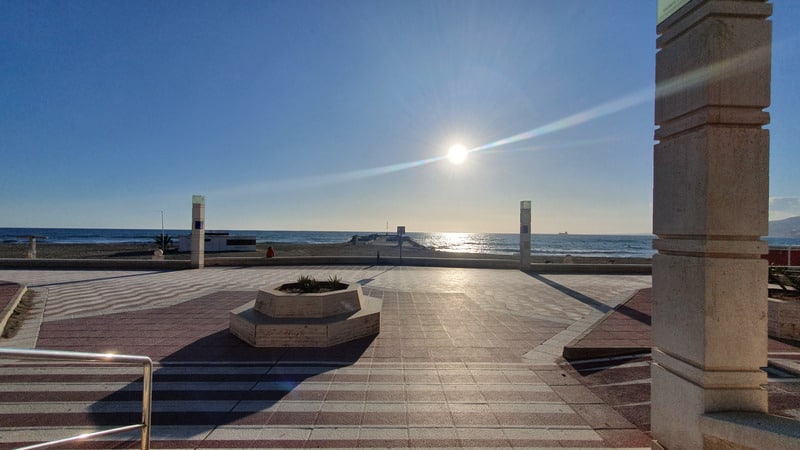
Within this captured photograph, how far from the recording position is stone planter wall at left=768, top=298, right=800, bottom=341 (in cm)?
648

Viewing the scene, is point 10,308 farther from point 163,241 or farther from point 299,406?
point 163,241

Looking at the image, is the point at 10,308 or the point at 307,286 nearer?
the point at 307,286

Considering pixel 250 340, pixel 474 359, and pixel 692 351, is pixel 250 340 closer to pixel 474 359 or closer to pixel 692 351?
pixel 474 359

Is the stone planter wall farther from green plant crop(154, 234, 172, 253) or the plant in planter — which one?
green plant crop(154, 234, 172, 253)

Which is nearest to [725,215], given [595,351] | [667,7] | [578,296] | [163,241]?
[667,7]

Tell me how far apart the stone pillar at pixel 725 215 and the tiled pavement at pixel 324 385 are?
46.4 inches

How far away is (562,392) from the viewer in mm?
4527

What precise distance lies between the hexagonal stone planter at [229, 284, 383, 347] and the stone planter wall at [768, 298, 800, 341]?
7.15 meters

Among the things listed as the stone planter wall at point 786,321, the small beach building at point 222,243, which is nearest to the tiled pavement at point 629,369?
the stone planter wall at point 786,321

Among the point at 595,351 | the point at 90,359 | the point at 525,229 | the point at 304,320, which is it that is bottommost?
the point at 595,351

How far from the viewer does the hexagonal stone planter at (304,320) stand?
6094 mm

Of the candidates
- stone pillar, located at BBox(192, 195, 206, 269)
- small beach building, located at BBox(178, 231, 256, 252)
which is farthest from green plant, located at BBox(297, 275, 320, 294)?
small beach building, located at BBox(178, 231, 256, 252)

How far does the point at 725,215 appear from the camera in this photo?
262 centimetres

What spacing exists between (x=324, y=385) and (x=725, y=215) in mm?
4329
